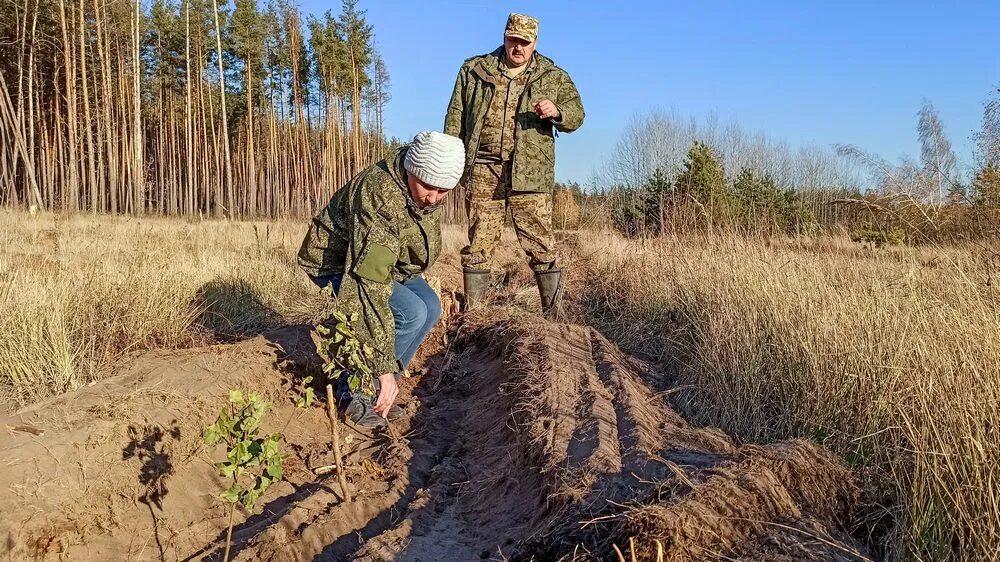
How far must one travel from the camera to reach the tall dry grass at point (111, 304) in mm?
3645

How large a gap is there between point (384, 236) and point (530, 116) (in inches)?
105

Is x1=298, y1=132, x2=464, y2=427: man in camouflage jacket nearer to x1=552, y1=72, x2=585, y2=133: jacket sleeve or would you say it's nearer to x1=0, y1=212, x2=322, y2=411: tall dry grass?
x1=0, y1=212, x2=322, y2=411: tall dry grass

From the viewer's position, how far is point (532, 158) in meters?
5.40

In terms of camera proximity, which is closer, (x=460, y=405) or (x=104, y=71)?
(x=460, y=405)

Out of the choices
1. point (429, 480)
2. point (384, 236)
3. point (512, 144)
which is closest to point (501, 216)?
point (512, 144)

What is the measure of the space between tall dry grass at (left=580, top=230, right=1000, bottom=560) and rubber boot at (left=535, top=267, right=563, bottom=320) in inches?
19.0

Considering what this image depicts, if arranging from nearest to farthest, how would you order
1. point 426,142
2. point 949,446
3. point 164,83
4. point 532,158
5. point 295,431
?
point 949,446, point 426,142, point 295,431, point 532,158, point 164,83

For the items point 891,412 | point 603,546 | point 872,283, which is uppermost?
point 872,283

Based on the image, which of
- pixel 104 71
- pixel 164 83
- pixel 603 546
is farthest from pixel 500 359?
pixel 164 83

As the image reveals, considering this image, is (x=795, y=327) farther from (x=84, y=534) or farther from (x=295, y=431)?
(x=84, y=534)

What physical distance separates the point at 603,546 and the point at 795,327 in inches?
99.2

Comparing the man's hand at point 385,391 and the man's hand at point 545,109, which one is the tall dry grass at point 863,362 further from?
the man's hand at point 545,109

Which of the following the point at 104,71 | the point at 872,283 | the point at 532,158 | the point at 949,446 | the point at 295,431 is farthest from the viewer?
the point at 104,71

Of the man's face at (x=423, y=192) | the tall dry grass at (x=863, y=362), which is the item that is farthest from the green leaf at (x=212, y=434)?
the tall dry grass at (x=863, y=362)
